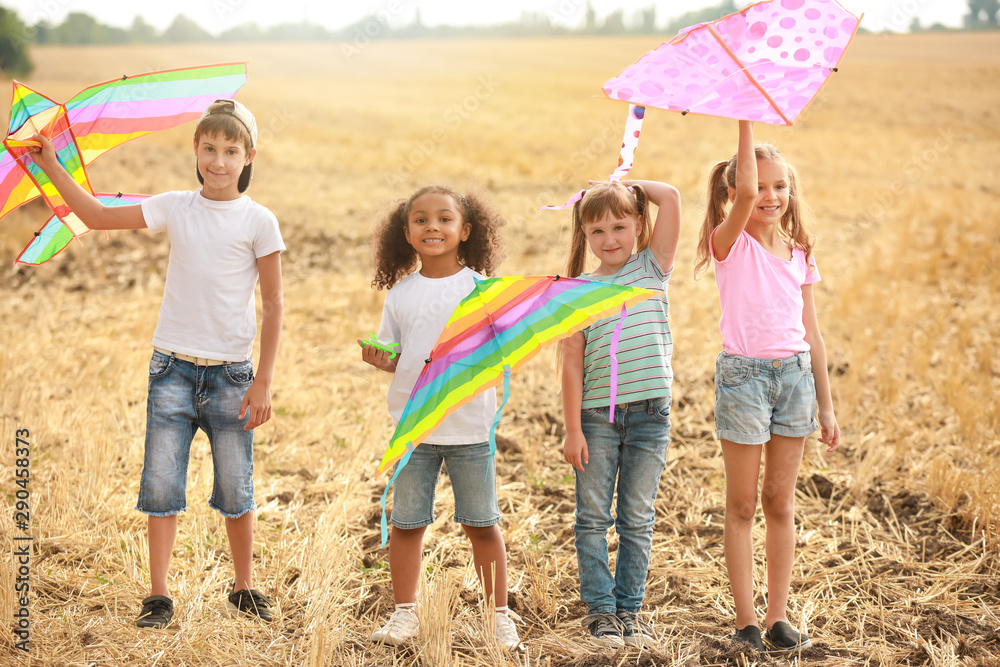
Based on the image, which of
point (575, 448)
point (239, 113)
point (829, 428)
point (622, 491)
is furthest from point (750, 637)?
point (239, 113)

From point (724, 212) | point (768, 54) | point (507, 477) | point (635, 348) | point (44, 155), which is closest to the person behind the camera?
point (768, 54)

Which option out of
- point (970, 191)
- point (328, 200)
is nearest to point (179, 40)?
point (328, 200)

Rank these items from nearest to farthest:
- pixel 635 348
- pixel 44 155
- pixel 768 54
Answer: pixel 768 54
pixel 44 155
pixel 635 348

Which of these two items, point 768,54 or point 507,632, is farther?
point 507,632

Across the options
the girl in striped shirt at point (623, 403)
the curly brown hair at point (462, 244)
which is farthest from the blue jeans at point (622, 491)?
the curly brown hair at point (462, 244)

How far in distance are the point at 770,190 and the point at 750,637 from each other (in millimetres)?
1788

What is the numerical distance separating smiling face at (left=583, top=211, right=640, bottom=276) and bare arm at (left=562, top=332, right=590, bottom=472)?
341 millimetres

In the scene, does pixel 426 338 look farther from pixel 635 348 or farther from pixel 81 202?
pixel 81 202

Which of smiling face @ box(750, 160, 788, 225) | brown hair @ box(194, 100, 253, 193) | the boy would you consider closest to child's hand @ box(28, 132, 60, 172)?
the boy

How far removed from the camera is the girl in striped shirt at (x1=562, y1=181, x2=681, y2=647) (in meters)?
3.19

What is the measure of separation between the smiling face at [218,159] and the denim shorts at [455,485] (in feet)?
4.41

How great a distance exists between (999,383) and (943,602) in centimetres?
398

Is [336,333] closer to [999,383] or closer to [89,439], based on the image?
[89,439]

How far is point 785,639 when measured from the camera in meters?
3.23
